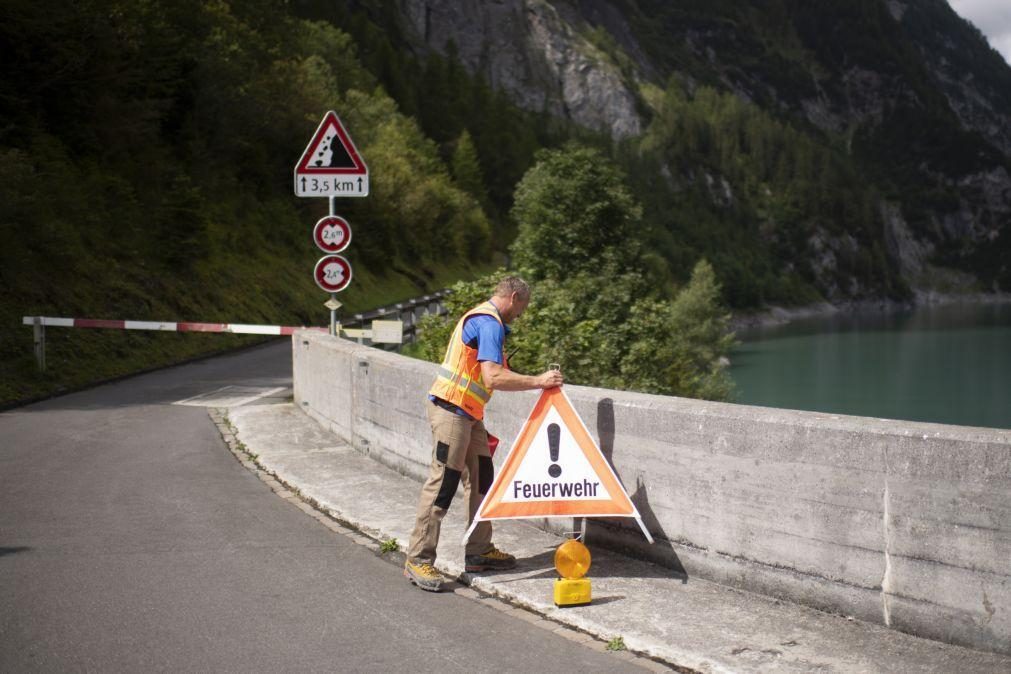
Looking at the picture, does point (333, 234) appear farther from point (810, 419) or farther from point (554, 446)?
point (810, 419)

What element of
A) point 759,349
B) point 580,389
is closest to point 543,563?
point 580,389

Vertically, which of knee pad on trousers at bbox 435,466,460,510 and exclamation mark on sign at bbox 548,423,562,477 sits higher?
exclamation mark on sign at bbox 548,423,562,477

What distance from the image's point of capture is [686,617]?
6.09 metres

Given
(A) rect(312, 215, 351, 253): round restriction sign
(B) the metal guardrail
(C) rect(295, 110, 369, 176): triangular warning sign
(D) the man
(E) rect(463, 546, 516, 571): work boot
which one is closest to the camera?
(D) the man

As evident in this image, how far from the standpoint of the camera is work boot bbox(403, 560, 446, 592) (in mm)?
6711

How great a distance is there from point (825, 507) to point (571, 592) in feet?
4.88

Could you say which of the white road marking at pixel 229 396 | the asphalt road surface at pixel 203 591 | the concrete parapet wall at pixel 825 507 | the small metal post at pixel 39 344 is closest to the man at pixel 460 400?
the asphalt road surface at pixel 203 591

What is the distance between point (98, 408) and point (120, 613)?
407 inches

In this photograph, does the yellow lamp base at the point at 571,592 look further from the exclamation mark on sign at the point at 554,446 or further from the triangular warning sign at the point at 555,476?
the exclamation mark on sign at the point at 554,446

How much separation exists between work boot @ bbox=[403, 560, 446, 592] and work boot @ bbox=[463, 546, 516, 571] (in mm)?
236

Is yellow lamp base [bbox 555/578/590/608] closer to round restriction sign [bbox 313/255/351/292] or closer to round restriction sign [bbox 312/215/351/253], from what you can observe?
round restriction sign [bbox 312/215/351/253]

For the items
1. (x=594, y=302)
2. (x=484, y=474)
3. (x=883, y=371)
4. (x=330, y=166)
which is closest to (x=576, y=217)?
(x=594, y=302)

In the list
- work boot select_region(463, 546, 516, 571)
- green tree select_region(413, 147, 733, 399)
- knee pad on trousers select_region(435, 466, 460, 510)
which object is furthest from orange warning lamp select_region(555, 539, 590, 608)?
green tree select_region(413, 147, 733, 399)

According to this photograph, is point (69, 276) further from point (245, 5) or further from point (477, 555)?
point (245, 5)
